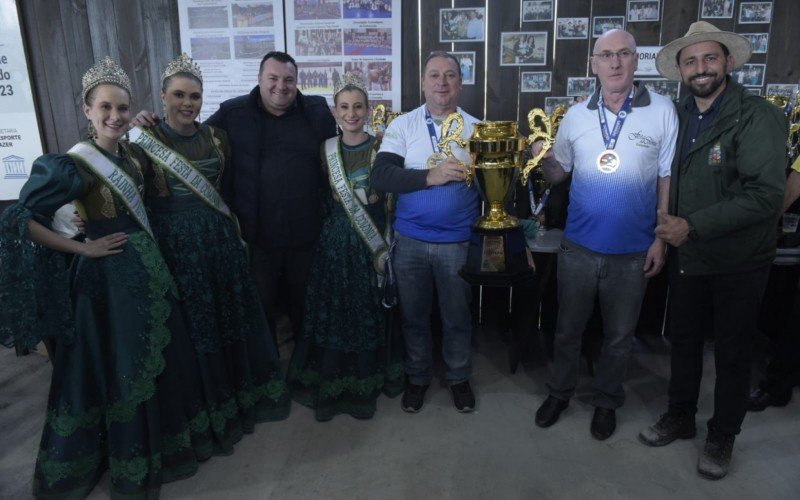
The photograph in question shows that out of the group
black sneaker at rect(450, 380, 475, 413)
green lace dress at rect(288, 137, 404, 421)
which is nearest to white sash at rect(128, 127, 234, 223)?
green lace dress at rect(288, 137, 404, 421)

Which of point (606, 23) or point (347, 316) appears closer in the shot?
point (347, 316)

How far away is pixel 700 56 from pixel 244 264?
177cm

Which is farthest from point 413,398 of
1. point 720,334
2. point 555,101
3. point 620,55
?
point 555,101

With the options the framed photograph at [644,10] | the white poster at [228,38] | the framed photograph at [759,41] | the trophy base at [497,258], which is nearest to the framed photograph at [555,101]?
the framed photograph at [644,10]

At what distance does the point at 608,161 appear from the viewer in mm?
1839

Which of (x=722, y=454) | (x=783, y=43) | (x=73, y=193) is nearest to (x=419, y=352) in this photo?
(x=722, y=454)

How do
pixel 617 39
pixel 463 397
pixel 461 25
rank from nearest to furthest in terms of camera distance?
1. pixel 617 39
2. pixel 463 397
3. pixel 461 25

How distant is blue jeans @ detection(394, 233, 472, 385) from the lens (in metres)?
2.09

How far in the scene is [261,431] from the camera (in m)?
2.17

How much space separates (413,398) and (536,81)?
1.94 metres

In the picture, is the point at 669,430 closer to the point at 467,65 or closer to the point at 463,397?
the point at 463,397

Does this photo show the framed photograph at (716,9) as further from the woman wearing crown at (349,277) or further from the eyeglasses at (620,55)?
the woman wearing crown at (349,277)

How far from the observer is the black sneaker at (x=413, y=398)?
228cm

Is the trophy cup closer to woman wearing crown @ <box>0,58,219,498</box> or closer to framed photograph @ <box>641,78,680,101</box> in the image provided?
woman wearing crown @ <box>0,58,219,498</box>
